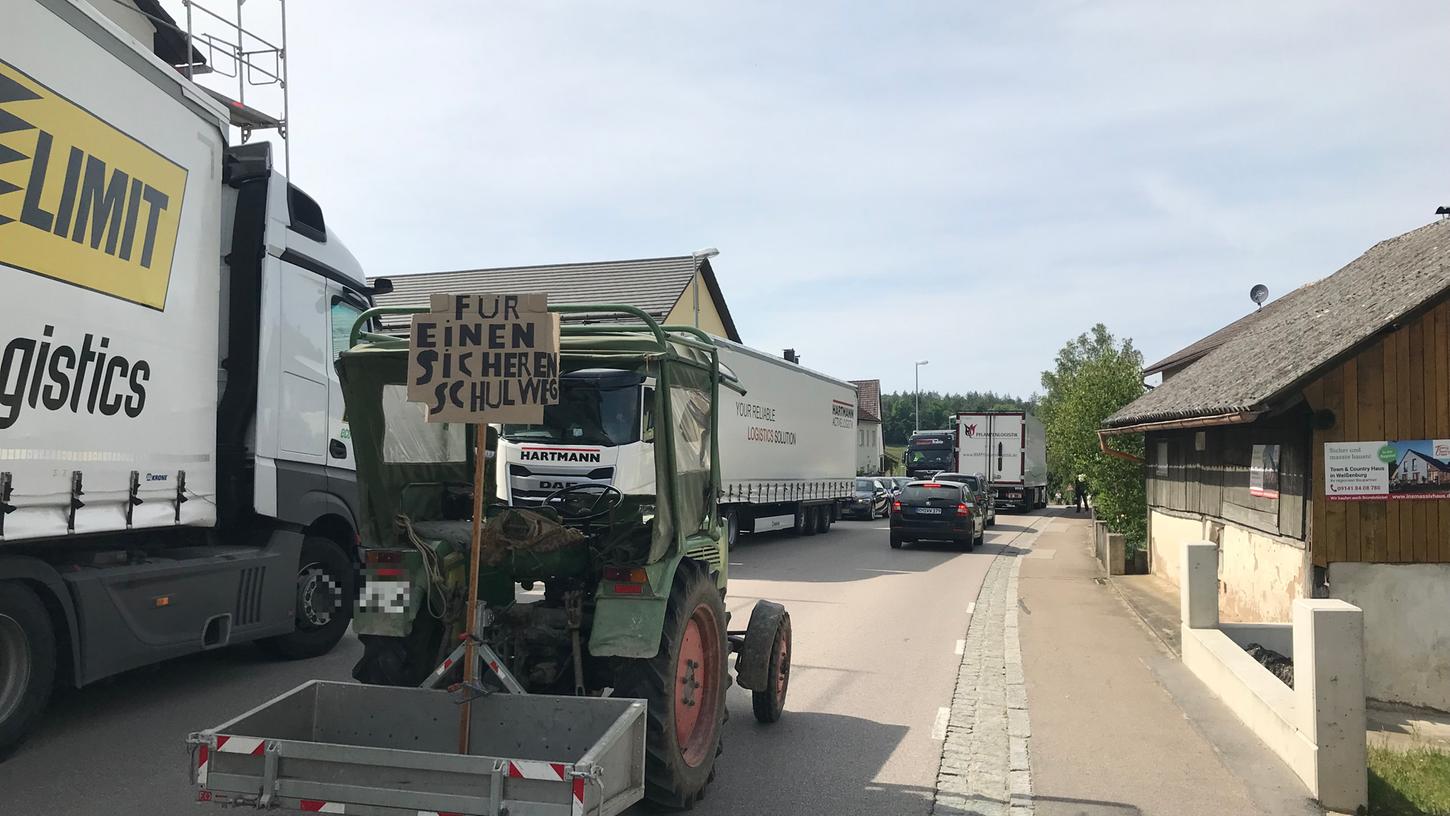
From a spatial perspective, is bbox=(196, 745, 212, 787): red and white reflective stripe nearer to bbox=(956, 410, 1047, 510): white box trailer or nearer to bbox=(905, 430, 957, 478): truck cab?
bbox=(956, 410, 1047, 510): white box trailer

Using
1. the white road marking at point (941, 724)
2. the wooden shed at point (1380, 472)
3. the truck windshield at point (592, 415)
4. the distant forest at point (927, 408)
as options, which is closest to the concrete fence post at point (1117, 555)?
the wooden shed at point (1380, 472)

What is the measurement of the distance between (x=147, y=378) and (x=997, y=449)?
34.3 meters

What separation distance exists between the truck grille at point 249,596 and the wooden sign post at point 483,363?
3.89 metres

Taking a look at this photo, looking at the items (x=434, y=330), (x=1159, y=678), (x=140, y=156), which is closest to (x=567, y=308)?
(x=434, y=330)

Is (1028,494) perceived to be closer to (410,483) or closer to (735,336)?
(735,336)

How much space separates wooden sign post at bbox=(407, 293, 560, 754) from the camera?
427 cm

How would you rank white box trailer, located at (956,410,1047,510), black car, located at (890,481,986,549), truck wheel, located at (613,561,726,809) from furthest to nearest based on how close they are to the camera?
white box trailer, located at (956,410,1047,510) → black car, located at (890,481,986,549) → truck wheel, located at (613,561,726,809)

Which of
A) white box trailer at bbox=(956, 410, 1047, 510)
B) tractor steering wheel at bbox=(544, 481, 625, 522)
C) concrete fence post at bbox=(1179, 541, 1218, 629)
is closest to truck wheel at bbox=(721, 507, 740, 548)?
concrete fence post at bbox=(1179, 541, 1218, 629)

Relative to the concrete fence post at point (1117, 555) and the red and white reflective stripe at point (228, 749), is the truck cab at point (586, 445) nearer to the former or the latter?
the red and white reflective stripe at point (228, 749)

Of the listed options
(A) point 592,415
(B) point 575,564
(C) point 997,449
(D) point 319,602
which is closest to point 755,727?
(B) point 575,564

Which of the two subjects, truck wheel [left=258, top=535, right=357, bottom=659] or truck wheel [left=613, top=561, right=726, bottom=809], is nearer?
truck wheel [left=613, top=561, right=726, bottom=809]

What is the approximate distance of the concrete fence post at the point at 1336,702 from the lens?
220 inches

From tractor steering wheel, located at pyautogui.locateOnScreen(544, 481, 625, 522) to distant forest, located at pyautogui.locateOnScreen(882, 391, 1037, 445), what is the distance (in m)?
121

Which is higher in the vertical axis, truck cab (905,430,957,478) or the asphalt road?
truck cab (905,430,957,478)
